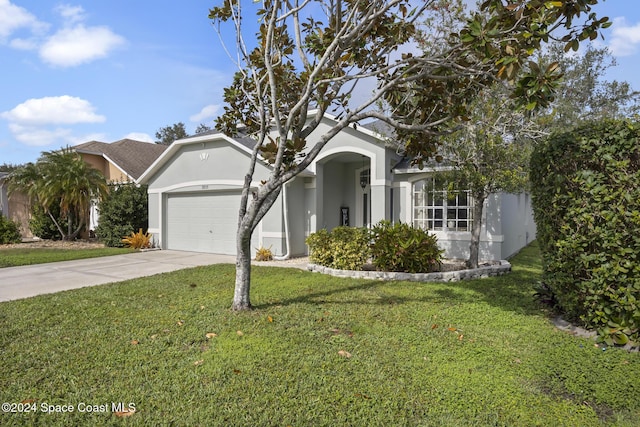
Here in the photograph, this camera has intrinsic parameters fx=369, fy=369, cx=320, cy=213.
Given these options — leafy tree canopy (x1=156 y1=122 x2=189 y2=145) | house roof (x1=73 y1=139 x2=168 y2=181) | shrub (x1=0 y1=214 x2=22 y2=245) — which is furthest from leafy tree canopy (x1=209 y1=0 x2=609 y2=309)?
leafy tree canopy (x1=156 y1=122 x2=189 y2=145)

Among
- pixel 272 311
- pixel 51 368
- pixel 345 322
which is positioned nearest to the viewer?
pixel 51 368

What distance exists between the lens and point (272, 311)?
5.89 m

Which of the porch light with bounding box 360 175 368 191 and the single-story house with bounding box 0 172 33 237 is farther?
the single-story house with bounding box 0 172 33 237

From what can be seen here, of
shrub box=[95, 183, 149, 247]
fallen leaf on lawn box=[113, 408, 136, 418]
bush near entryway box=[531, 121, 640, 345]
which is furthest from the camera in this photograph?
shrub box=[95, 183, 149, 247]

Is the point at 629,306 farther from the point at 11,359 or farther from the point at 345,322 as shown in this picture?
the point at 11,359

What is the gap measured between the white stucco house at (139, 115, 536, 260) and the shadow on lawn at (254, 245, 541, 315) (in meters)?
3.00

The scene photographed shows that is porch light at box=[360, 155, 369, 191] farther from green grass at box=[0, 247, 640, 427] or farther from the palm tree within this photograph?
the palm tree

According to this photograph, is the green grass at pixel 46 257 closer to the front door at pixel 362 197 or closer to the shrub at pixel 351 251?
the shrub at pixel 351 251

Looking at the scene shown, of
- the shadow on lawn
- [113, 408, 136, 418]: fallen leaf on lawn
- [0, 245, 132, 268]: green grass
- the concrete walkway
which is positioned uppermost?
[0, 245, 132, 268]: green grass

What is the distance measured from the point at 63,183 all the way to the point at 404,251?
14918 millimetres

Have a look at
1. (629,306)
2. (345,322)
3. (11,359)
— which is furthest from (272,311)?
(629,306)

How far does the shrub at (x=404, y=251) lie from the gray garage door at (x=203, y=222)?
20.5 ft

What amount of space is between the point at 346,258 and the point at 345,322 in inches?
161

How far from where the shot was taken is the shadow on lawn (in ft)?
21.6
